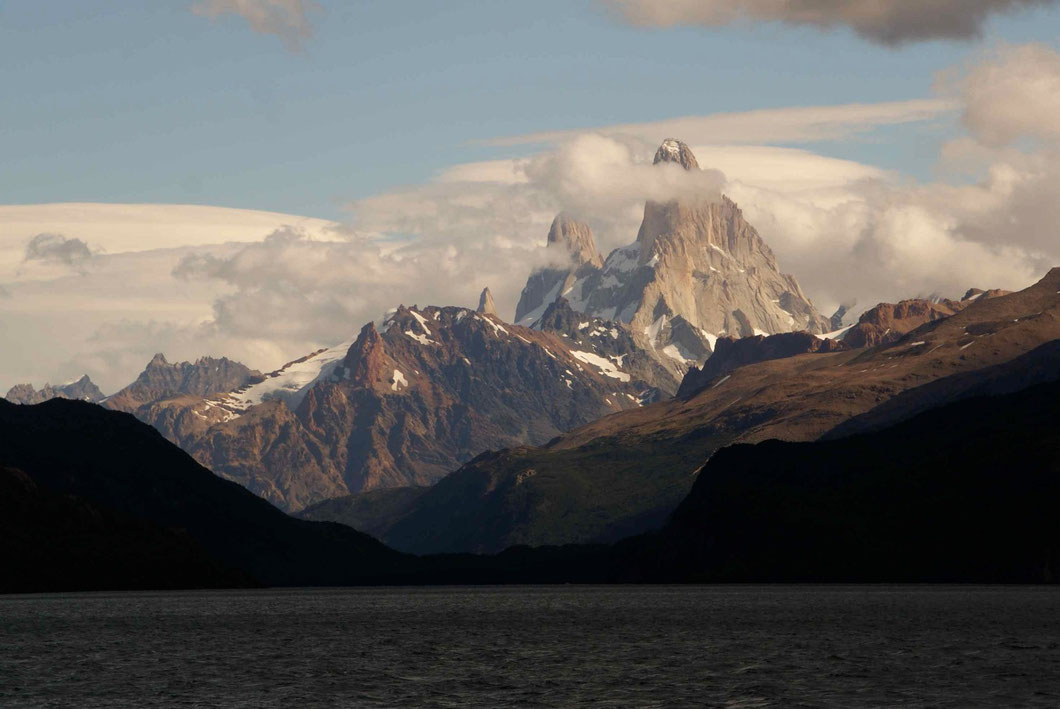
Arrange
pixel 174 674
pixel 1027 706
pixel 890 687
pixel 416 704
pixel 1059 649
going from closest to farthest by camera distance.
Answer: pixel 1027 706 < pixel 416 704 < pixel 890 687 < pixel 174 674 < pixel 1059 649

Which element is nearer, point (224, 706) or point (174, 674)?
point (224, 706)

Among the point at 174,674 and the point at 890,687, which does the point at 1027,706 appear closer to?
the point at 890,687

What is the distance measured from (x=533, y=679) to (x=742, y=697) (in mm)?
28514

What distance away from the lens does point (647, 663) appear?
599ft

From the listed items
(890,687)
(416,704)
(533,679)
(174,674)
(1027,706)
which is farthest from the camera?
(174,674)

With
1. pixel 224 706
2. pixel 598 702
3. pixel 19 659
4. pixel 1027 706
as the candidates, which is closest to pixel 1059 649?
pixel 1027 706

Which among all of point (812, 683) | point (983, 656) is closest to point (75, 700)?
point (812, 683)

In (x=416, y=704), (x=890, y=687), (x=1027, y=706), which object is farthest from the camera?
(x=890, y=687)

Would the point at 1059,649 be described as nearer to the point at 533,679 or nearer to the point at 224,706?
the point at 533,679

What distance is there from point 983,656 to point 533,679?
59.6 meters

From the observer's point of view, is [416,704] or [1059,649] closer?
[416,704]

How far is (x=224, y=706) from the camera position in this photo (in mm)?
139000

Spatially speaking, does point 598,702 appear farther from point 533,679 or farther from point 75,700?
point 75,700

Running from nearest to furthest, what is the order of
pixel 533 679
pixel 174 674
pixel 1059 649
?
pixel 533 679, pixel 174 674, pixel 1059 649
